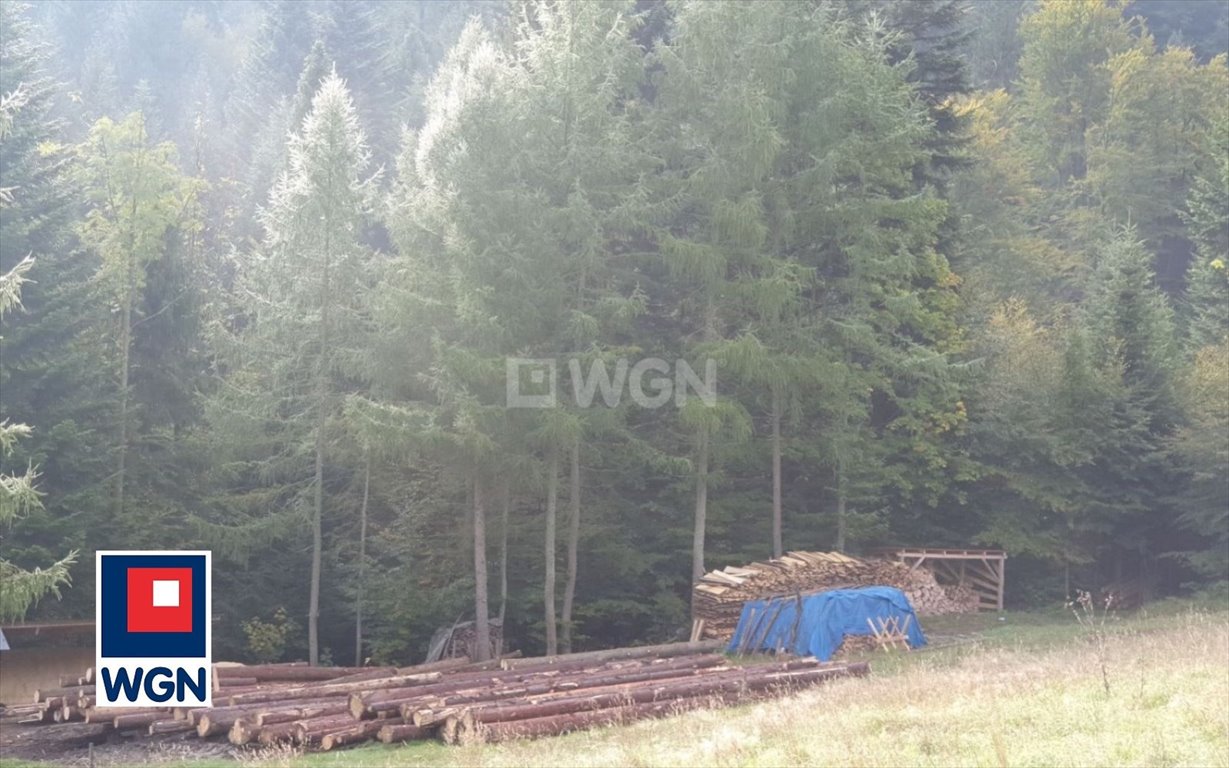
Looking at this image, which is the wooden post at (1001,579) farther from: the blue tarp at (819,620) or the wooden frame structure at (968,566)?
the blue tarp at (819,620)

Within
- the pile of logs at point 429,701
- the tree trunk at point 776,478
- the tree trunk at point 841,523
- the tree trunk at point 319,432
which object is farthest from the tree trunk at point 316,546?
the tree trunk at point 841,523

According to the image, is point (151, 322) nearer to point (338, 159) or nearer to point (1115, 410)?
point (338, 159)

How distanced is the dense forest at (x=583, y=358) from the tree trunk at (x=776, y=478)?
13cm

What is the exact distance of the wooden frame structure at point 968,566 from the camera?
31.7 m

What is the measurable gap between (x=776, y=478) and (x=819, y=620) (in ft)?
21.7

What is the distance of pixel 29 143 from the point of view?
27.6 metres

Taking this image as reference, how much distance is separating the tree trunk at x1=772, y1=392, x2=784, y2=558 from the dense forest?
13 centimetres

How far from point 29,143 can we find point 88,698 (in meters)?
15.0

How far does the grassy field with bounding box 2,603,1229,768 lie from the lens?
1009 cm

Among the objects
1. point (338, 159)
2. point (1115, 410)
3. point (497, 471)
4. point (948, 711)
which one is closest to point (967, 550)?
point (1115, 410)

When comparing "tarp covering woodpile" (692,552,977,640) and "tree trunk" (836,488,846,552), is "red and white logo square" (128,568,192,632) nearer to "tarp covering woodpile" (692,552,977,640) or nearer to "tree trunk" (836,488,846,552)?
"tarp covering woodpile" (692,552,977,640)

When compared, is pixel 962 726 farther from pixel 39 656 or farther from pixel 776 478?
pixel 39 656

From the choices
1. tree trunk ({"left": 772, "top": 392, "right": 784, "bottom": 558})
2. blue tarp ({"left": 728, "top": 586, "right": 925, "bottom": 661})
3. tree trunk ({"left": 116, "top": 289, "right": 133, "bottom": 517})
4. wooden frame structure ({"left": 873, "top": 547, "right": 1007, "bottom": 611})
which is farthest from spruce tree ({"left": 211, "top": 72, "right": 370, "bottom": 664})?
wooden frame structure ({"left": 873, "top": 547, "right": 1007, "bottom": 611})

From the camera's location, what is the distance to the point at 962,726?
11.5m
